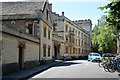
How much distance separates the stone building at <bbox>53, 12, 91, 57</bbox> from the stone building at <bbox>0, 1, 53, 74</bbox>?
60.3 ft

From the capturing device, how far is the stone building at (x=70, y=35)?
2338 inches

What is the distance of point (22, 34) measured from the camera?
23656mm

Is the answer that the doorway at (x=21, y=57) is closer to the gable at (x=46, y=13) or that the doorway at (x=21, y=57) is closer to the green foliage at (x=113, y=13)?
the green foliage at (x=113, y=13)

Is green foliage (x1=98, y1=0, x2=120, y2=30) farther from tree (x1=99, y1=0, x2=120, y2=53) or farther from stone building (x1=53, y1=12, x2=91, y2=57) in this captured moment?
stone building (x1=53, y1=12, x2=91, y2=57)

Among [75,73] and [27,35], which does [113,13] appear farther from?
[27,35]

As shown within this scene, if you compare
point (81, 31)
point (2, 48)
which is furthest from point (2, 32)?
point (81, 31)

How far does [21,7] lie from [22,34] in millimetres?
12631

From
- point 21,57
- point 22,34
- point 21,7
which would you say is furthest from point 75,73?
point 21,7

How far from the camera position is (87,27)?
314 ft

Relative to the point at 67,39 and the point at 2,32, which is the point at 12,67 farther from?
the point at 67,39

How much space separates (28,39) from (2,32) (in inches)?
321

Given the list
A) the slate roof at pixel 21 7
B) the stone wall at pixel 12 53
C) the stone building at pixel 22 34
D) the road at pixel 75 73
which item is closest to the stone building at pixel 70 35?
the slate roof at pixel 21 7

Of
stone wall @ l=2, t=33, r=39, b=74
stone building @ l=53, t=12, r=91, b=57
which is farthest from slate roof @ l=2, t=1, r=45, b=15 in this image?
stone building @ l=53, t=12, r=91, b=57

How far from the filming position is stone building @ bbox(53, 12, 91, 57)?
59.4m
